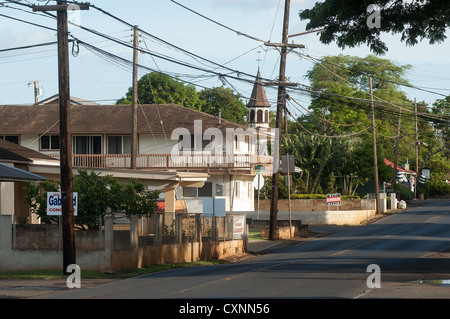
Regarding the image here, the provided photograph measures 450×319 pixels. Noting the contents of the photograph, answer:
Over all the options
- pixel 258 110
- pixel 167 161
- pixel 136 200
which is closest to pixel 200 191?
pixel 167 161

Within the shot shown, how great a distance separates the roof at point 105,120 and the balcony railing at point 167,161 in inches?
70.2

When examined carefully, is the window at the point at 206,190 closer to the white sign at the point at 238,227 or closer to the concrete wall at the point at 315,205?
the concrete wall at the point at 315,205

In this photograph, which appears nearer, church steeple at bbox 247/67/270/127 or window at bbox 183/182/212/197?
window at bbox 183/182/212/197

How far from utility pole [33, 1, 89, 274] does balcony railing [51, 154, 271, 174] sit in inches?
1160

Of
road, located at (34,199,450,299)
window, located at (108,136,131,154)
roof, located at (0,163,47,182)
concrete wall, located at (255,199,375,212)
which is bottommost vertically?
road, located at (34,199,450,299)

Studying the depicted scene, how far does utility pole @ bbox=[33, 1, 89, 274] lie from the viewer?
2056cm

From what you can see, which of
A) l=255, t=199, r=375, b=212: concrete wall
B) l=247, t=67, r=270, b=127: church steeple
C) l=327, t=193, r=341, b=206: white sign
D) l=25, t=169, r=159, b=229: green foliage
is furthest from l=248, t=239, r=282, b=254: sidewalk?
l=247, t=67, r=270, b=127: church steeple

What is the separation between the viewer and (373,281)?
59.9ft

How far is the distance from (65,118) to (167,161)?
1188 inches

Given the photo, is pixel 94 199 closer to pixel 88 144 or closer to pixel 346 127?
pixel 88 144

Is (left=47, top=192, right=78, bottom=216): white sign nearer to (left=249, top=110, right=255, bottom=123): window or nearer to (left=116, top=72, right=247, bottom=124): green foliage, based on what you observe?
(left=116, top=72, right=247, bottom=124): green foliage

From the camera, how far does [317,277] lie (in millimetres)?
19688

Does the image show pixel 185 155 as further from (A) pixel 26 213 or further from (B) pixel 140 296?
(B) pixel 140 296
